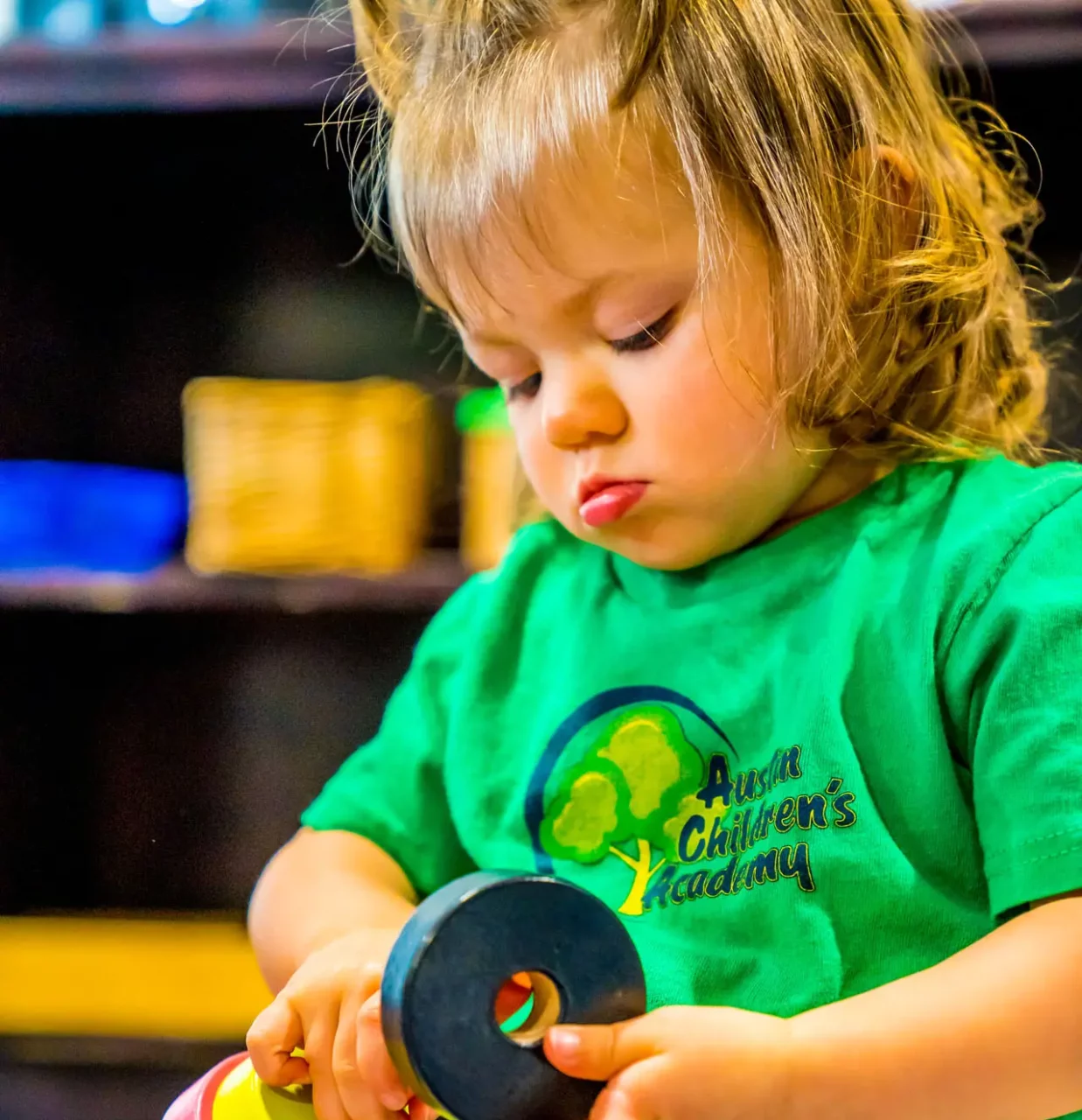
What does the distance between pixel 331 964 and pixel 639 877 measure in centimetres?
15

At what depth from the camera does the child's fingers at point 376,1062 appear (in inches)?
15.7

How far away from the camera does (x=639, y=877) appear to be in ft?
1.75

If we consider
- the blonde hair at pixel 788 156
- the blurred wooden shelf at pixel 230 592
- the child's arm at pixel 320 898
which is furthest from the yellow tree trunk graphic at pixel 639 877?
the blurred wooden shelf at pixel 230 592

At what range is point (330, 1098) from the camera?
1.43ft

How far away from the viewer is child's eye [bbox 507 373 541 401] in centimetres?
57

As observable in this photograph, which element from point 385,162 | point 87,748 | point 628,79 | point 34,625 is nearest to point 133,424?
point 34,625

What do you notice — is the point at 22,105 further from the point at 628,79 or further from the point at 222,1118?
the point at 222,1118

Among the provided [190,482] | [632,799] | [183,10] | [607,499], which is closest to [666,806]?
[632,799]

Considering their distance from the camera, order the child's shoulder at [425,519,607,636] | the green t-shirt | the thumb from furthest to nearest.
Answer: the child's shoulder at [425,519,607,636], the green t-shirt, the thumb

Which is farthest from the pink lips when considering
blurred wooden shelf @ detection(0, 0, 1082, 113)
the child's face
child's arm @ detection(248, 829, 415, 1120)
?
blurred wooden shelf @ detection(0, 0, 1082, 113)

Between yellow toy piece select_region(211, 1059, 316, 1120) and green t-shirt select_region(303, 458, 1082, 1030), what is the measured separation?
0.15 meters

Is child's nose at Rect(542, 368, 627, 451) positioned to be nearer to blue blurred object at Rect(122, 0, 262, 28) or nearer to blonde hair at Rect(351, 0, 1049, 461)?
blonde hair at Rect(351, 0, 1049, 461)

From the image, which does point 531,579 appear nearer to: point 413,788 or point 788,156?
point 413,788

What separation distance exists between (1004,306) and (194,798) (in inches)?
42.9
